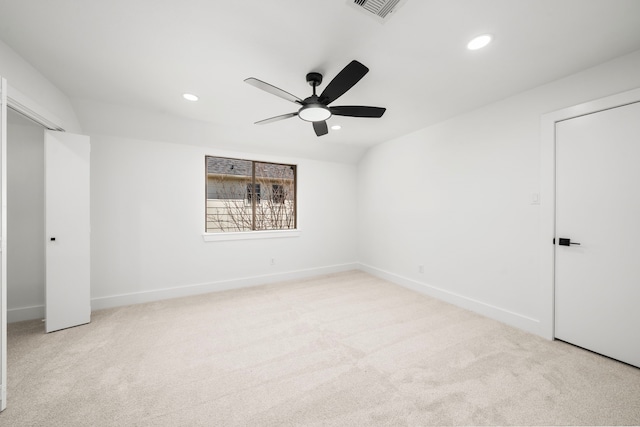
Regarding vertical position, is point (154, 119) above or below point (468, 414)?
above

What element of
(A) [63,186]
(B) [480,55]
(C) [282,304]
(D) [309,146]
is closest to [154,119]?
(A) [63,186]

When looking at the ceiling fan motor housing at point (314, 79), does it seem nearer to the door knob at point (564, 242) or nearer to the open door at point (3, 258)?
the open door at point (3, 258)

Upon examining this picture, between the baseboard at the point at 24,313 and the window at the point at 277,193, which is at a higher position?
the window at the point at 277,193

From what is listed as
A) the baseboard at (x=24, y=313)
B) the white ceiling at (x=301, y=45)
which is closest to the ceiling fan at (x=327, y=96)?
the white ceiling at (x=301, y=45)

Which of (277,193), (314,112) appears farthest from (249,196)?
(314,112)

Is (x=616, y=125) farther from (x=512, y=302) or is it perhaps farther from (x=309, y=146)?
(x=309, y=146)

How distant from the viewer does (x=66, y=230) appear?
2.64 meters

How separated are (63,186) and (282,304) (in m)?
2.85

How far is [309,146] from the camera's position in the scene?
437cm

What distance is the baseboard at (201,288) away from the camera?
3.22 meters

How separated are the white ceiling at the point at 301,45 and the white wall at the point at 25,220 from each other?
0.79m

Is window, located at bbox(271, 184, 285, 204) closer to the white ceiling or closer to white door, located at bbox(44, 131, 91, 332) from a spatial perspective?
the white ceiling

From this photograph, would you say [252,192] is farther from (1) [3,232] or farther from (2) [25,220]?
(1) [3,232]

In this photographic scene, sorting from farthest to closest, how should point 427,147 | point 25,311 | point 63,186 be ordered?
point 427,147 < point 25,311 < point 63,186
